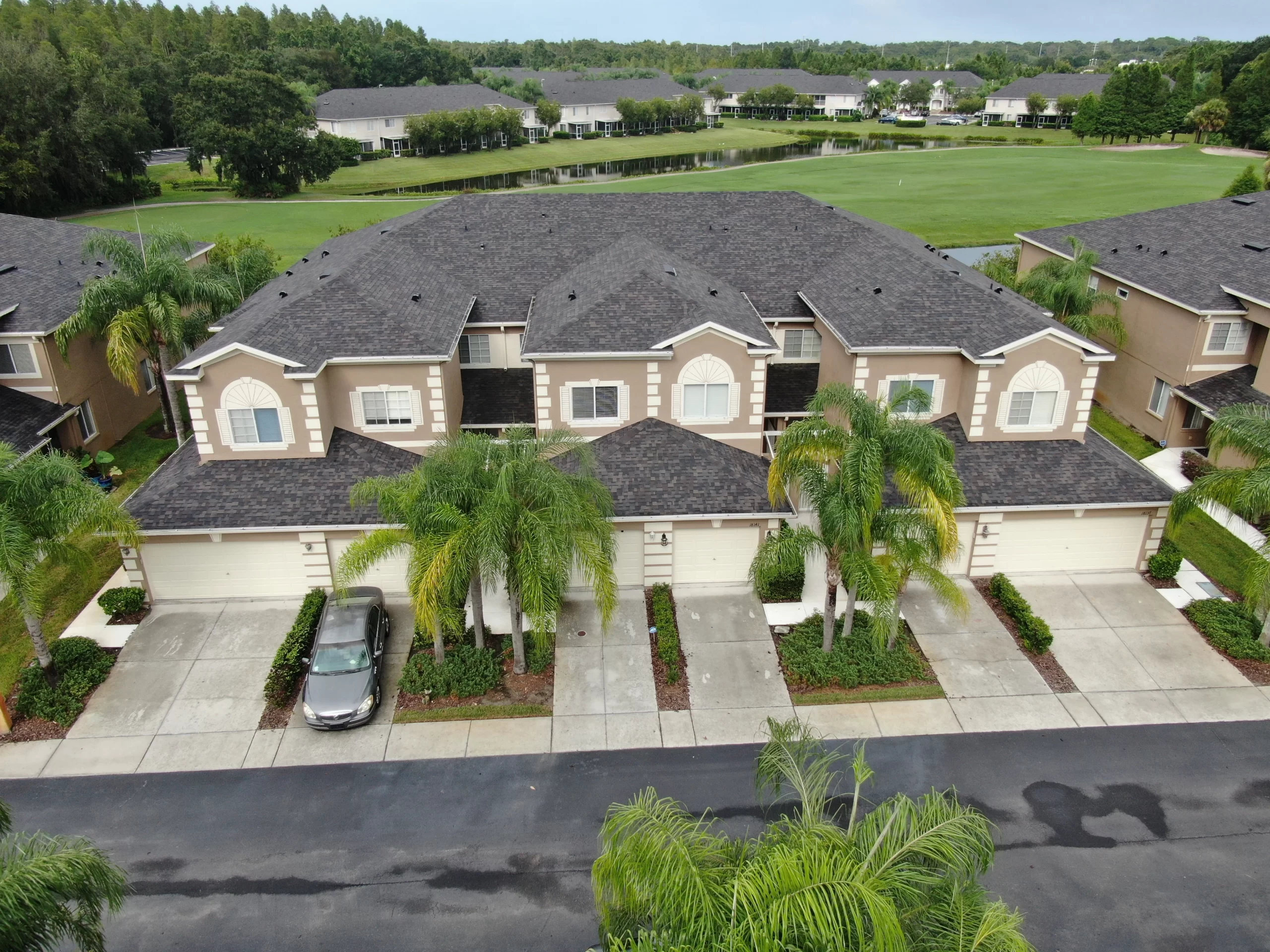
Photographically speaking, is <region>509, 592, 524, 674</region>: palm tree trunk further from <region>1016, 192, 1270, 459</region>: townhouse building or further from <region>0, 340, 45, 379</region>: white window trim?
<region>1016, 192, 1270, 459</region>: townhouse building

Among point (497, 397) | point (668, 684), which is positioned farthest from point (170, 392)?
point (668, 684)

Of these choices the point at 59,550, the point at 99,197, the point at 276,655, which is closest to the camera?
the point at 59,550

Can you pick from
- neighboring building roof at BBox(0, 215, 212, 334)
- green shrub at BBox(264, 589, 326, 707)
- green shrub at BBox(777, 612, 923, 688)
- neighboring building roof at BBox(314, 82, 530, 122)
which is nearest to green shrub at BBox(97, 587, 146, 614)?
green shrub at BBox(264, 589, 326, 707)

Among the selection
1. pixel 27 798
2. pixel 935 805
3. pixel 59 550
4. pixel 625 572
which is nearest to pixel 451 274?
pixel 625 572

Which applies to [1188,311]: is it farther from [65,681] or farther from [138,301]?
[65,681]

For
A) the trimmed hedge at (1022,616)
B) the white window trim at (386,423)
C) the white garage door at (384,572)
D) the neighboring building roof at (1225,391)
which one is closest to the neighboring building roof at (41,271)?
the white window trim at (386,423)

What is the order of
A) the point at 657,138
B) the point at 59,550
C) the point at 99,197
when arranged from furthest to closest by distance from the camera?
the point at 657,138 → the point at 99,197 → the point at 59,550

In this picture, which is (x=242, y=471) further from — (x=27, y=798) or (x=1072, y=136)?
(x=1072, y=136)
